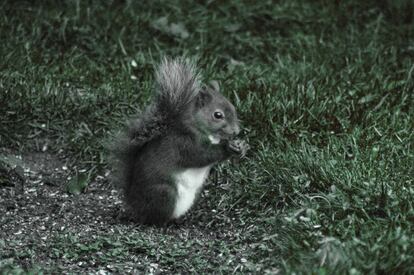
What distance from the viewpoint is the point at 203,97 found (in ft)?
16.7

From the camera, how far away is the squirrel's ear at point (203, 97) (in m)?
5.07

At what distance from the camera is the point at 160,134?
5012 mm

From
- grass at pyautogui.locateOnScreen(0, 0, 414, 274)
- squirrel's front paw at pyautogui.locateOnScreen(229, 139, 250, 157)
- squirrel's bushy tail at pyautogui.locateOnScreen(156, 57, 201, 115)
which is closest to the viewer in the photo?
grass at pyautogui.locateOnScreen(0, 0, 414, 274)

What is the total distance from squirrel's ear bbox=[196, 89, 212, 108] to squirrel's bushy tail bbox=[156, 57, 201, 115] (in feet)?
0.10

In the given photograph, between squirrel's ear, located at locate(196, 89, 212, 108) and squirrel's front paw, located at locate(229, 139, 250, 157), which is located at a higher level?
squirrel's ear, located at locate(196, 89, 212, 108)

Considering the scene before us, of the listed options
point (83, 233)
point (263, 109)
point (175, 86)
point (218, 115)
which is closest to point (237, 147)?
point (218, 115)

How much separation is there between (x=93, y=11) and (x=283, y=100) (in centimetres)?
239

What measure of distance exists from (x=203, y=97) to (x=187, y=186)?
536 millimetres

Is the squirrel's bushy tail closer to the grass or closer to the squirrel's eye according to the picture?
the squirrel's eye

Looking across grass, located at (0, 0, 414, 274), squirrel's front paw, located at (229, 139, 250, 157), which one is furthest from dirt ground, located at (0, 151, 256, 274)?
squirrel's front paw, located at (229, 139, 250, 157)

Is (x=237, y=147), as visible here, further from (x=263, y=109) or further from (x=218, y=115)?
(x=263, y=109)

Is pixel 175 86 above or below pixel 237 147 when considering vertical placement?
above

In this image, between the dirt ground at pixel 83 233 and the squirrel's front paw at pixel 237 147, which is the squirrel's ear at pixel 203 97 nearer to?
the squirrel's front paw at pixel 237 147

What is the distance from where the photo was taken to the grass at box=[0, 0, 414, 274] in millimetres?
4418
